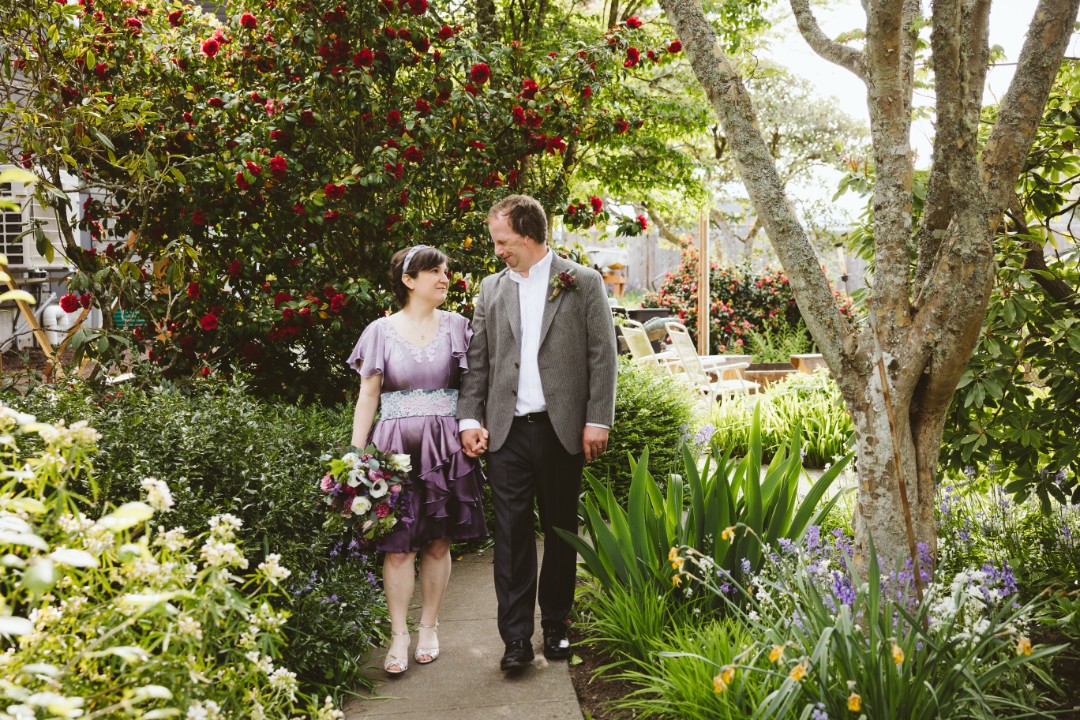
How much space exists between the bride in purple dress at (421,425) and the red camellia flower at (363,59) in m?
2.12

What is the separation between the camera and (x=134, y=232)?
5629mm

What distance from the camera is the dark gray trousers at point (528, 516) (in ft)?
11.9

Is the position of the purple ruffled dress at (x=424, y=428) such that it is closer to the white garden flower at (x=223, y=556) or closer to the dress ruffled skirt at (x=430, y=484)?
the dress ruffled skirt at (x=430, y=484)

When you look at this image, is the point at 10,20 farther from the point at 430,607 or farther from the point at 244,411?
the point at 430,607

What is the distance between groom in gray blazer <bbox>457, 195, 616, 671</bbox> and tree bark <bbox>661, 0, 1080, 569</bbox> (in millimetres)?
884

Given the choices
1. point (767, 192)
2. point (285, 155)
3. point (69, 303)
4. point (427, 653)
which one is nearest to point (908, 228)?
point (767, 192)

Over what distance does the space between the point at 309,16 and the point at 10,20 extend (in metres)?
1.60

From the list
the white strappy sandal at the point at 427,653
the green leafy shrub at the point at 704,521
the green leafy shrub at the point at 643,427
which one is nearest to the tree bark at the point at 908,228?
the green leafy shrub at the point at 704,521

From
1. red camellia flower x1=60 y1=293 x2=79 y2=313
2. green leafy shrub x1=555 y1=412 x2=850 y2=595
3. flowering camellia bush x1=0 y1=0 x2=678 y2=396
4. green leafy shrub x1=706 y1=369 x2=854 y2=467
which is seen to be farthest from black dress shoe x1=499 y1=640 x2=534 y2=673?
green leafy shrub x1=706 y1=369 x2=854 y2=467

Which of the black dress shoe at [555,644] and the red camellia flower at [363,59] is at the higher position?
the red camellia flower at [363,59]

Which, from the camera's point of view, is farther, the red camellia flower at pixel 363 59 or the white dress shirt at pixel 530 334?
the red camellia flower at pixel 363 59

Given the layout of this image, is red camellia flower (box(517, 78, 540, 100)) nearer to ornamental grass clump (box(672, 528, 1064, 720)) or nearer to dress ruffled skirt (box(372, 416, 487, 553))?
dress ruffled skirt (box(372, 416, 487, 553))

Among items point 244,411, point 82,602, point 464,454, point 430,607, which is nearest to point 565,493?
point 464,454

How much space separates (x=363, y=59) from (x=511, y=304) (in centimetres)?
240
